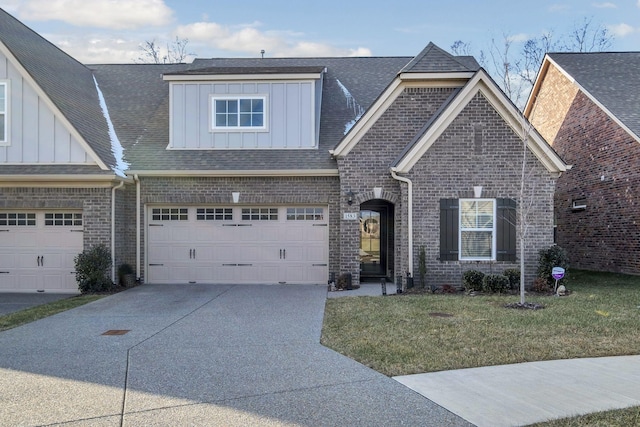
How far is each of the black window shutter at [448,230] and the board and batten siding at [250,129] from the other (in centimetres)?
420

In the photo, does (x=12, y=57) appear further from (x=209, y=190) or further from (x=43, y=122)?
(x=209, y=190)

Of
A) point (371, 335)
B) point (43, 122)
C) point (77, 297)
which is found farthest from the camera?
point (43, 122)

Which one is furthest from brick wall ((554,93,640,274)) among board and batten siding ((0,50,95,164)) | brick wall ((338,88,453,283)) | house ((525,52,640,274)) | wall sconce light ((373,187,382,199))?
board and batten siding ((0,50,95,164))

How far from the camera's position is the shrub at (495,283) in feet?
39.8

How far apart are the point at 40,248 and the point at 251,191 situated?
5776mm

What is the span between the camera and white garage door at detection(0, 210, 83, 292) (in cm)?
1393

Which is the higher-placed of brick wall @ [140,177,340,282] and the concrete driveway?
brick wall @ [140,177,340,282]

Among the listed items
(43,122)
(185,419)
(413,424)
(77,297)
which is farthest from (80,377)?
(43,122)

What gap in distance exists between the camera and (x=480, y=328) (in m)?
8.17

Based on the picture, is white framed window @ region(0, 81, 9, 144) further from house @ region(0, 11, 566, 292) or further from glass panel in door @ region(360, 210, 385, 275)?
glass panel in door @ region(360, 210, 385, 275)

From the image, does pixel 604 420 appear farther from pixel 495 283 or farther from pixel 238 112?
pixel 238 112

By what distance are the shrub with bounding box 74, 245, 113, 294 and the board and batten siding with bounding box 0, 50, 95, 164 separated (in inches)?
94.2

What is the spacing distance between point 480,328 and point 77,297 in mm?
9571

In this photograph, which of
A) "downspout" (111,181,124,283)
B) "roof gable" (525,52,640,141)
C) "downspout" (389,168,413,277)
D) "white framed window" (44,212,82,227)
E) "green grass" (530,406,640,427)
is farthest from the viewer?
"roof gable" (525,52,640,141)
